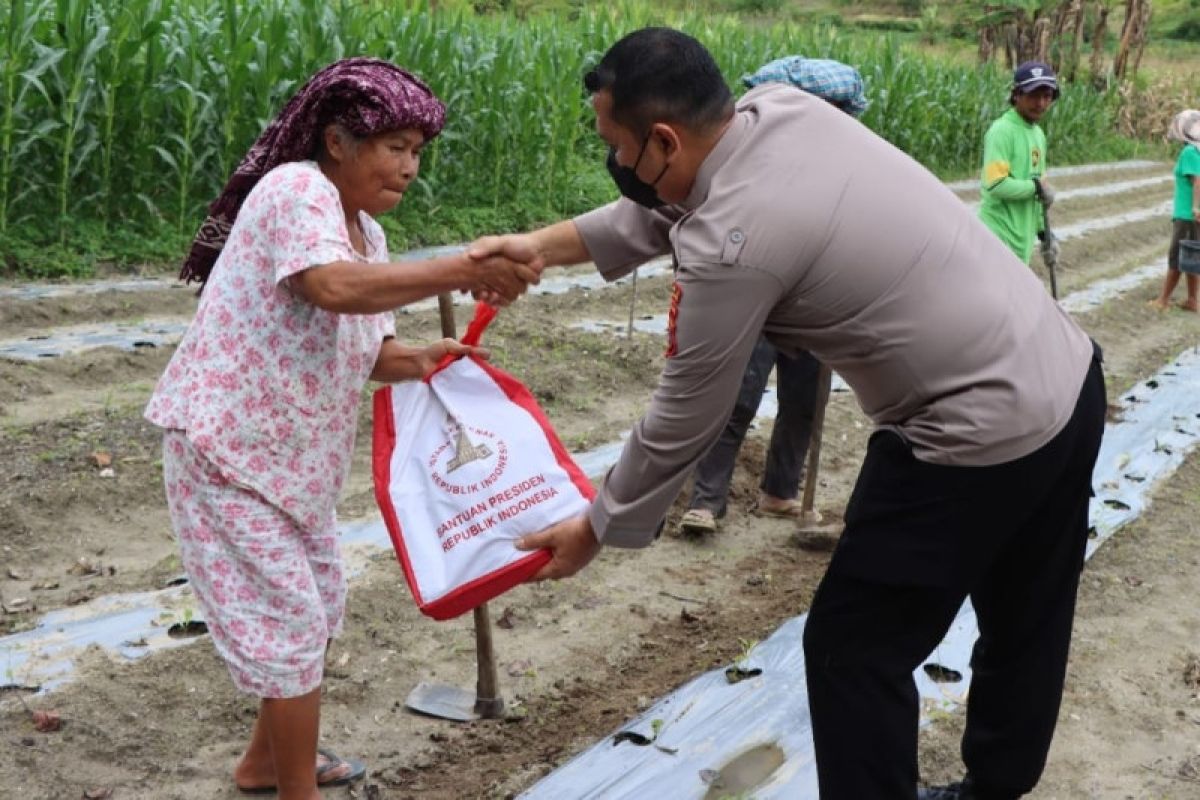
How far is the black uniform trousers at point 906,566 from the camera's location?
2.41 metres

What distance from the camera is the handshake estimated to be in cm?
262

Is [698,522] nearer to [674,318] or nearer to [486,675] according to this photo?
[486,675]

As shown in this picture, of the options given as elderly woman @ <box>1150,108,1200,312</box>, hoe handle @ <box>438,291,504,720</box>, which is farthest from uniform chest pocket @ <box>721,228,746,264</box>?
elderly woman @ <box>1150,108,1200,312</box>

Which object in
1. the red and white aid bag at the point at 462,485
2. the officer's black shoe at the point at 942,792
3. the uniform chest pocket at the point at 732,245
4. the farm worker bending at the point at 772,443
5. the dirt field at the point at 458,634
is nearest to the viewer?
the uniform chest pocket at the point at 732,245

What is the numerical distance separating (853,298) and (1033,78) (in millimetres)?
4821

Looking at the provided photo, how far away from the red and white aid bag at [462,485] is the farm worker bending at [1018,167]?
173 inches

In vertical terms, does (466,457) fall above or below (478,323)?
below

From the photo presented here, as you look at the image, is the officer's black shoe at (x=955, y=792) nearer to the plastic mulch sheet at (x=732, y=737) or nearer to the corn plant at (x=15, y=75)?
the plastic mulch sheet at (x=732, y=737)

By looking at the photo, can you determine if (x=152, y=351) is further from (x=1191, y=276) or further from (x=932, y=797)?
(x=1191, y=276)

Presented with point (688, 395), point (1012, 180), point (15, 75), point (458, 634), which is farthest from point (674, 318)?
point (15, 75)

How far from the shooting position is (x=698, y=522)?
5.03 m

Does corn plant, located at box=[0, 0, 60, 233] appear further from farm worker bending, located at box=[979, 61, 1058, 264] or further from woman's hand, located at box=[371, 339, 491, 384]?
woman's hand, located at box=[371, 339, 491, 384]

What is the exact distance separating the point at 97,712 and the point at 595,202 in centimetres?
857

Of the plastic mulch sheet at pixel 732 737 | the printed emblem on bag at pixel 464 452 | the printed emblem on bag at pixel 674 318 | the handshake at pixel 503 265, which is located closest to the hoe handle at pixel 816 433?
the plastic mulch sheet at pixel 732 737
